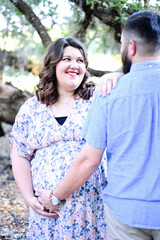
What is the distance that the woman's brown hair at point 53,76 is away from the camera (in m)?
2.37

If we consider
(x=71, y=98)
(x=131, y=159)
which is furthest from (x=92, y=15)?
(x=131, y=159)

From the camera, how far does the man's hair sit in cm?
144

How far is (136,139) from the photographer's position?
1.42 meters

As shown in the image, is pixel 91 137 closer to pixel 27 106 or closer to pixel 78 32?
pixel 27 106

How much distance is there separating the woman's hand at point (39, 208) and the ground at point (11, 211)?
1.32 m

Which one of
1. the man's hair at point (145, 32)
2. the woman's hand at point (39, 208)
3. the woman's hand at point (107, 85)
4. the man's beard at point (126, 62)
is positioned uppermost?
the man's hair at point (145, 32)

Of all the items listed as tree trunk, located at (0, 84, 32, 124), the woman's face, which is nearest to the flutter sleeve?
the woman's face

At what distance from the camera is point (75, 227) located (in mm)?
2043

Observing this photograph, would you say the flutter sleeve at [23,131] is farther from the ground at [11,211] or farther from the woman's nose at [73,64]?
the ground at [11,211]

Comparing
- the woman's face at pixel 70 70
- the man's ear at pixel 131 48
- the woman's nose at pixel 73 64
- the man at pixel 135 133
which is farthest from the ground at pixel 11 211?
the man's ear at pixel 131 48

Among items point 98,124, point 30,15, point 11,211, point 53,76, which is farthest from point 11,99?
point 98,124

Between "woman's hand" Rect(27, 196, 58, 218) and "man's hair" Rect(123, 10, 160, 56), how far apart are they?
1.21 metres

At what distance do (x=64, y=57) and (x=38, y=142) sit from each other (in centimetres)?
66

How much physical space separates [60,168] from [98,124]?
685mm
